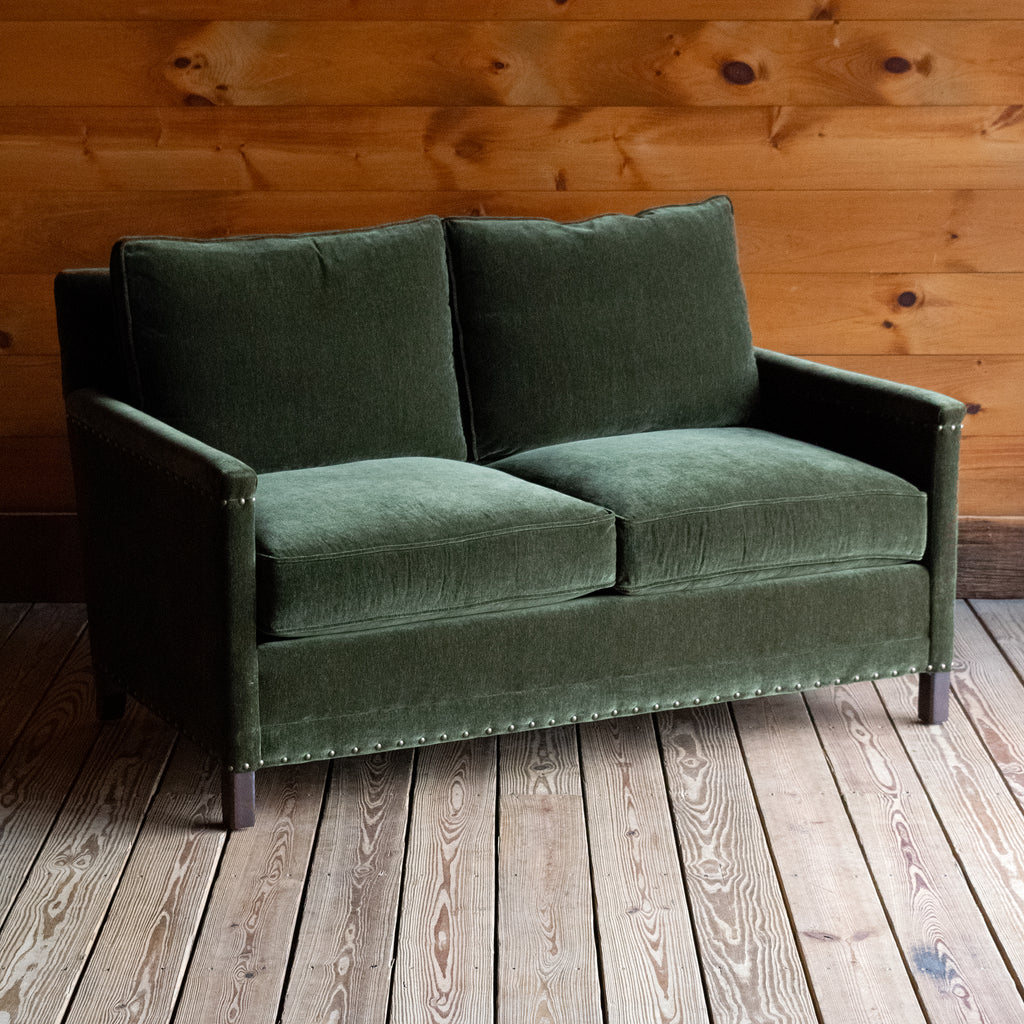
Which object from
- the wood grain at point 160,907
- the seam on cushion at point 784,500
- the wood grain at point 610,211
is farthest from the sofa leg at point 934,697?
the wood grain at point 160,907

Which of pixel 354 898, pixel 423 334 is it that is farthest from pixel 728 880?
pixel 423 334

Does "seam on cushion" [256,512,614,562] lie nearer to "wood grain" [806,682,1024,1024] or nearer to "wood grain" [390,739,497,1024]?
"wood grain" [390,739,497,1024]

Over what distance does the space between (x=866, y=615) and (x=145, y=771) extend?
4.49ft

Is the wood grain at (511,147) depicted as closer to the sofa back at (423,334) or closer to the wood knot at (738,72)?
the wood knot at (738,72)

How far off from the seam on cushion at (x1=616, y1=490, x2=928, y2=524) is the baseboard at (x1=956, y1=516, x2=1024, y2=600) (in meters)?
0.97

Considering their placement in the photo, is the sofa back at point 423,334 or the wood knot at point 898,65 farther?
the wood knot at point 898,65

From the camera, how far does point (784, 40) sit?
10.4ft

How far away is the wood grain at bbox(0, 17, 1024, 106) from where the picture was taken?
3.08 metres

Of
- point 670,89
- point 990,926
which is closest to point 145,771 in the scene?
point 990,926

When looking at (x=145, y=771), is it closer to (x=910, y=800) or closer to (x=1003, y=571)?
(x=910, y=800)

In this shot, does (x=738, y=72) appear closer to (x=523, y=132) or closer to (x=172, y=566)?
(x=523, y=132)

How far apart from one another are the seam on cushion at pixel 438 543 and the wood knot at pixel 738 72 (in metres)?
1.34

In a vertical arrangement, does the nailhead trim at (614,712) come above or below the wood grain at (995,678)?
above

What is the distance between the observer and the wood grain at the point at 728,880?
1790 millimetres
